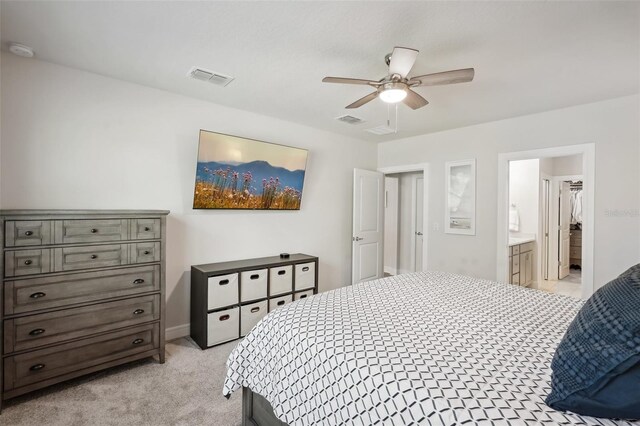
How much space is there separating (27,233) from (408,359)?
2.63 m

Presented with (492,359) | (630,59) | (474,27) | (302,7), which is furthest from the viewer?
(630,59)

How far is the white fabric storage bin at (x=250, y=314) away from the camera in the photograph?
3381 mm

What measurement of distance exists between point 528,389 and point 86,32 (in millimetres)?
3222

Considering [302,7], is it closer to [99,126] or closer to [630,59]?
[99,126]

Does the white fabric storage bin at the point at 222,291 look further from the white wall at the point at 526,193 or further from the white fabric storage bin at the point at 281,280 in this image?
the white wall at the point at 526,193

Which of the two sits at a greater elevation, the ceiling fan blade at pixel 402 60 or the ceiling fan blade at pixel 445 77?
the ceiling fan blade at pixel 402 60

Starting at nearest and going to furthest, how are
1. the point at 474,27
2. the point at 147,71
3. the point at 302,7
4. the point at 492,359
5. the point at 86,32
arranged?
the point at 492,359 < the point at 302,7 < the point at 474,27 < the point at 86,32 < the point at 147,71

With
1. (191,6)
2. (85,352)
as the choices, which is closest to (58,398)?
(85,352)

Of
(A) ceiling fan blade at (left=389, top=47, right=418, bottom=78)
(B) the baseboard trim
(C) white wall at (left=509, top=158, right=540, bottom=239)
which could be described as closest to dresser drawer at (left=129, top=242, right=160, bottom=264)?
(B) the baseboard trim

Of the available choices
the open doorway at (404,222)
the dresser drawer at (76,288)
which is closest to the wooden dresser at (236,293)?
the dresser drawer at (76,288)

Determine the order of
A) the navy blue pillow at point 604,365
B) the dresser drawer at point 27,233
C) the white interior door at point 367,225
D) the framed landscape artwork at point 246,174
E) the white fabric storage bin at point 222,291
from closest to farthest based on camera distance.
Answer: the navy blue pillow at point 604,365 < the dresser drawer at point 27,233 < the white fabric storage bin at point 222,291 < the framed landscape artwork at point 246,174 < the white interior door at point 367,225

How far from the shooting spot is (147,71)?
272cm

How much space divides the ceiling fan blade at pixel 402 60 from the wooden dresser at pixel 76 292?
7.44 ft

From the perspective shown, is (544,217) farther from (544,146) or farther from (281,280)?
(281,280)
